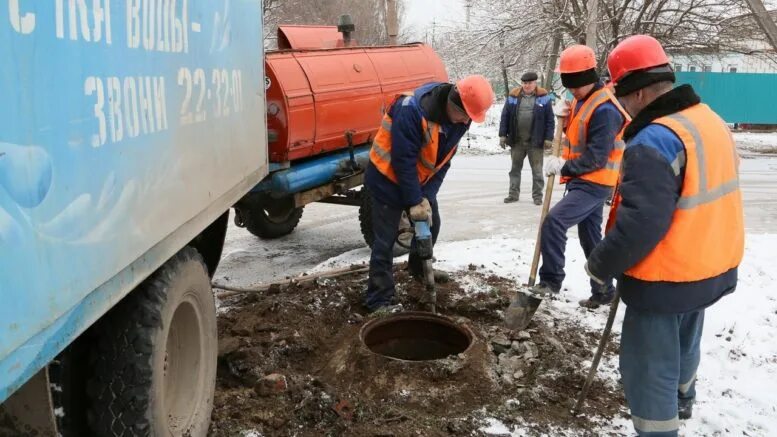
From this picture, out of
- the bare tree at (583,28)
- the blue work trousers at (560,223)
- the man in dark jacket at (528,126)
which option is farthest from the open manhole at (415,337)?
the bare tree at (583,28)

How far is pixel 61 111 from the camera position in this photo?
1.51 meters

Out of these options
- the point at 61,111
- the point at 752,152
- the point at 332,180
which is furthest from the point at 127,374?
the point at 752,152

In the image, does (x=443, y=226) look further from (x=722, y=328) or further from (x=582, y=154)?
(x=722, y=328)

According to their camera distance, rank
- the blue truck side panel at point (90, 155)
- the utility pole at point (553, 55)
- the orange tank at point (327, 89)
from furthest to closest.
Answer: the utility pole at point (553, 55), the orange tank at point (327, 89), the blue truck side panel at point (90, 155)

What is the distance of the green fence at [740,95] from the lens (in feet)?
68.3

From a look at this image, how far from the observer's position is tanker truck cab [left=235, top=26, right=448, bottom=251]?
18.4ft

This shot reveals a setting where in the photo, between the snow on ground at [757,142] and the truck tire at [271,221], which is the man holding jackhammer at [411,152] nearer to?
the truck tire at [271,221]

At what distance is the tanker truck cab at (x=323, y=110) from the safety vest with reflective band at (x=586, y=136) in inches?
89.8

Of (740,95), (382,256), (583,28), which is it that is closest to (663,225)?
(382,256)

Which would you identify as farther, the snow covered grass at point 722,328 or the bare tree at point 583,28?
the bare tree at point 583,28

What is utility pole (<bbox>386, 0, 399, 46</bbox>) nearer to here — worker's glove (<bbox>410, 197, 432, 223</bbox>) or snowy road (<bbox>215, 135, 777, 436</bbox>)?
snowy road (<bbox>215, 135, 777, 436</bbox>)

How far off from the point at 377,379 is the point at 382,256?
126 cm

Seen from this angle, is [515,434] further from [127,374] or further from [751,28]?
[751,28]

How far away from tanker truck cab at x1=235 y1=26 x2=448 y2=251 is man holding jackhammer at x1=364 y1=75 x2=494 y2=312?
46.1 inches
